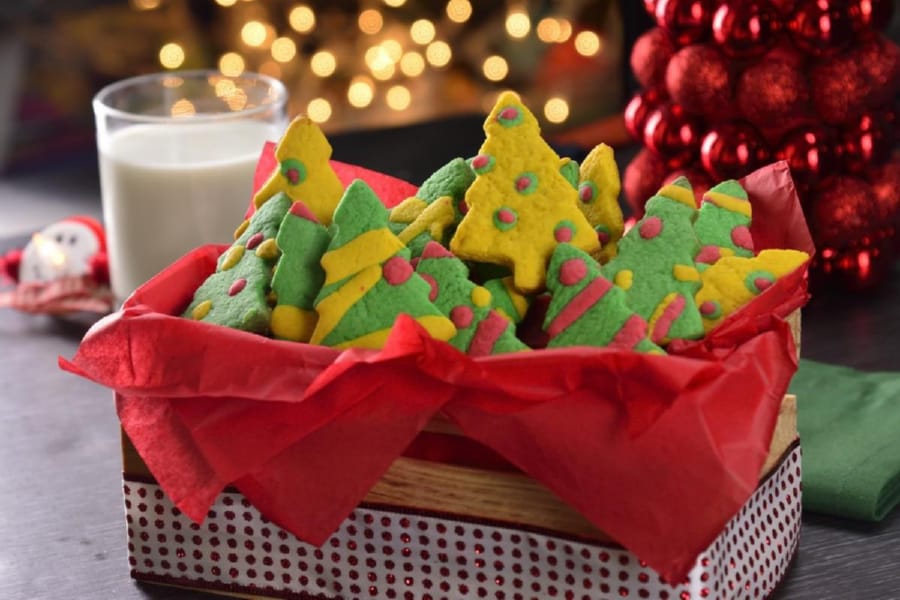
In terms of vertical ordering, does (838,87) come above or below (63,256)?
above

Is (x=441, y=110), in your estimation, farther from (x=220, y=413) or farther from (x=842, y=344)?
(x=220, y=413)

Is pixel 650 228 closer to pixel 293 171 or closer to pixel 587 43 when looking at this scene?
pixel 293 171

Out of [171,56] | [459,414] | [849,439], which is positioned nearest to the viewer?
[459,414]

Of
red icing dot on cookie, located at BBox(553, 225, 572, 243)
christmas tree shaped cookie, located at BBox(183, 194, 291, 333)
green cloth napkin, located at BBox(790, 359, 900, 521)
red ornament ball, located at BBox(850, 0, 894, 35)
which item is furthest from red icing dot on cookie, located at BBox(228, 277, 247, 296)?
red ornament ball, located at BBox(850, 0, 894, 35)

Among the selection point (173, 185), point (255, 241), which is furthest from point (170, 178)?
point (255, 241)

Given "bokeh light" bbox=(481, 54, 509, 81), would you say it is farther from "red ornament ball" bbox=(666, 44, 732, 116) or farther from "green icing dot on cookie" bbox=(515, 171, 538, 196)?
"green icing dot on cookie" bbox=(515, 171, 538, 196)

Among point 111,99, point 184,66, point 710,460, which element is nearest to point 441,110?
point 184,66
